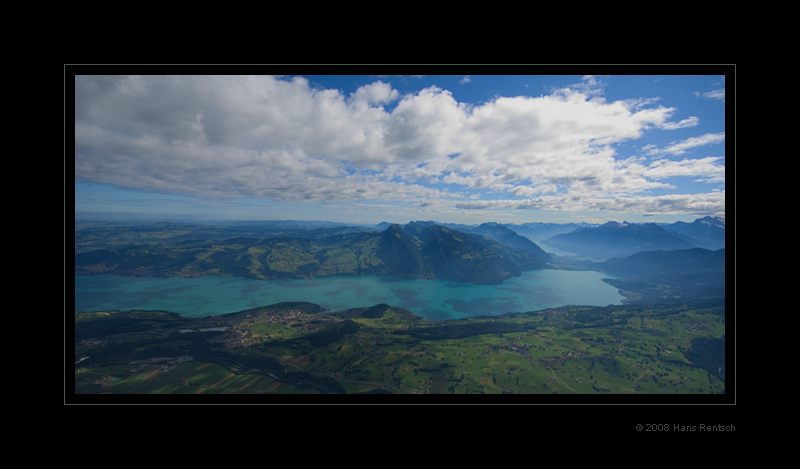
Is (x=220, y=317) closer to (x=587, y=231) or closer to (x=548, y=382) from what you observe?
(x=548, y=382)

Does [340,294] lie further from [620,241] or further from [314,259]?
[620,241]

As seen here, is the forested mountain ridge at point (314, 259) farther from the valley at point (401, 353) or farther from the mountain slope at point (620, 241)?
the mountain slope at point (620, 241)

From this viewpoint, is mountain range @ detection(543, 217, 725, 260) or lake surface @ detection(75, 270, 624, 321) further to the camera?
mountain range @ detection(543, 217, 725, 260)

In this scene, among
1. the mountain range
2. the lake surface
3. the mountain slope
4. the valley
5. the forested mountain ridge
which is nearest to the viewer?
the valley

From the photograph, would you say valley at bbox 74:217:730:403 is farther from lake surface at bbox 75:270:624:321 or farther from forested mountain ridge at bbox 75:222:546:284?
forested mountain ridge at bbox 75:222:546:284

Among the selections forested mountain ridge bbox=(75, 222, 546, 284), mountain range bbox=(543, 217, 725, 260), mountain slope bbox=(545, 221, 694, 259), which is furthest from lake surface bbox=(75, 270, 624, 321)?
mountain range bbox=(543, 217, 725, 260)

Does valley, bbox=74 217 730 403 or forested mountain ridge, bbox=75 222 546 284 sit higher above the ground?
forested mountain ridge, bbox=75 222 546 284

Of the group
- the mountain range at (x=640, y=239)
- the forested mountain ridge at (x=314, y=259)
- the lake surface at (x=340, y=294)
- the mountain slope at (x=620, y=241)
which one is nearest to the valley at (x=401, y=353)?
the lake surface at (x=340, y=294)

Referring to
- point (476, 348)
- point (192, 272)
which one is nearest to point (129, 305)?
point (192, 272)
